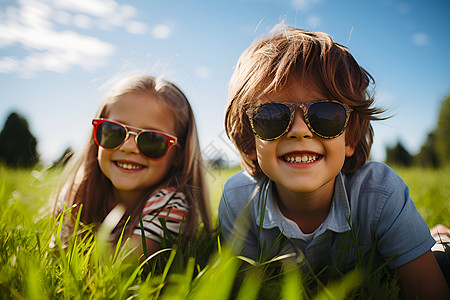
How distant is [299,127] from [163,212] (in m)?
1.06

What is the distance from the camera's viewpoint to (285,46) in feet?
5.93

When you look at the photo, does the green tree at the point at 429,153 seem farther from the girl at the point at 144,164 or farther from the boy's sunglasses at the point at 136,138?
the boy's sunglasses at the point at 136,138

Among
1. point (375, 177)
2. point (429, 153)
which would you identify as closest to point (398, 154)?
point (429, 153)

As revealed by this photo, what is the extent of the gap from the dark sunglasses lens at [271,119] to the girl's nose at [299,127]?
0.13ft

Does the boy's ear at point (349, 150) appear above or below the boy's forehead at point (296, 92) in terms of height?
below

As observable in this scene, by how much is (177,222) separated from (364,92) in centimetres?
148

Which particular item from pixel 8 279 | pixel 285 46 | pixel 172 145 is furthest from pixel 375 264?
pixel 8 279

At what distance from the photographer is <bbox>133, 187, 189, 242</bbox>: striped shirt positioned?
1.85 metres

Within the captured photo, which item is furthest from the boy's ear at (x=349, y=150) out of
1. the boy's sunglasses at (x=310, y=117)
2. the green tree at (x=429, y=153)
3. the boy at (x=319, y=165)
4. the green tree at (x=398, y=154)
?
the green tree at (x=429, y=153)

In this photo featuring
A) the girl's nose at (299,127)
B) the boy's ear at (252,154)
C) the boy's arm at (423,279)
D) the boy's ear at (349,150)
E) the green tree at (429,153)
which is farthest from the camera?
the green tree at (429,153)

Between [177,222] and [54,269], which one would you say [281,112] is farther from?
[54,269]

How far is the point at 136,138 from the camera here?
213cm

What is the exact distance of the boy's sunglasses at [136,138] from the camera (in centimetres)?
215

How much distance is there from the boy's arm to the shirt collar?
1.17ft
